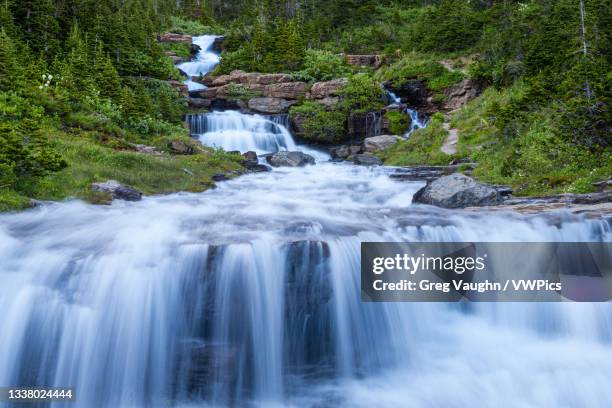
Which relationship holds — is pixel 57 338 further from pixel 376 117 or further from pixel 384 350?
pixel 376 117

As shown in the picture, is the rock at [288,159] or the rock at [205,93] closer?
the rock at [288,159]

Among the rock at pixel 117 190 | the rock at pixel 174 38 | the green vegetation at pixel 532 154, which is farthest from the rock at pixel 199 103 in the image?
the rock at pixel 117 190

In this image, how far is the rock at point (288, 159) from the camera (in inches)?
873

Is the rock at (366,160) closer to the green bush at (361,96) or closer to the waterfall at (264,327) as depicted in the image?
the green bush at (361,96)

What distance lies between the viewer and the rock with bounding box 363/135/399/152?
25.0 meters

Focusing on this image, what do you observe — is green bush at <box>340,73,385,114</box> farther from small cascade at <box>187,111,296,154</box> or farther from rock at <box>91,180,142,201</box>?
rock at <box>91,180,142,201</box>

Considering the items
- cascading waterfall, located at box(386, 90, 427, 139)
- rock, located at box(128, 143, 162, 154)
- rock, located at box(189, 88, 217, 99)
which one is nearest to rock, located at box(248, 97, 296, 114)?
rock, located at box(189, 88, 217, 99)

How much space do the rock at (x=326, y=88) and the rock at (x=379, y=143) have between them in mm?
6542

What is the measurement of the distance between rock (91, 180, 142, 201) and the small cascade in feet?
42.2

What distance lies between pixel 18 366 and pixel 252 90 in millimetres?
26815

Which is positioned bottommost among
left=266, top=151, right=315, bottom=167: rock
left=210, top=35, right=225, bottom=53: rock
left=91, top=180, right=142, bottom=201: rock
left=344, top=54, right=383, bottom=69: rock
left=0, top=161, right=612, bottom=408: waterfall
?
left=0, top=161, right=612, bottom=408: waterfall

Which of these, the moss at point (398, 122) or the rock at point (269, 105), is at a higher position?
the rock at point (269, 105)

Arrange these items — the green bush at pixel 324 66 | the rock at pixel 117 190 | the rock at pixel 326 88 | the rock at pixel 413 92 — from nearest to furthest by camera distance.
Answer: the rock at pixel 117 190, the rock at pixel 413 92, the rock at pixel 326 88, the green bush at pixel 324 66

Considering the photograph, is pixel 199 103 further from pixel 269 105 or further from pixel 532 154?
pixel 532 154
